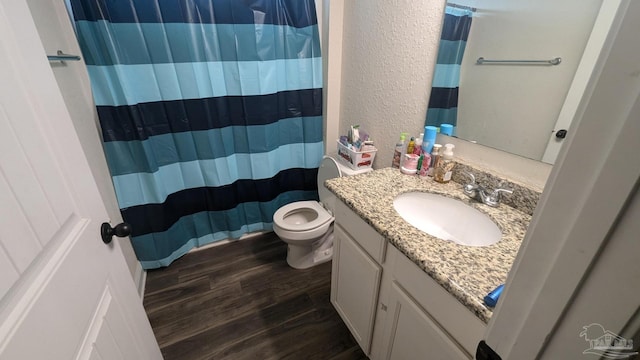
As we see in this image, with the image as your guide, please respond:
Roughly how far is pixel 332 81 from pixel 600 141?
73.2 inches

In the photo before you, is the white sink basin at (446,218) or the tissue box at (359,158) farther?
the tissue box at (359,158)

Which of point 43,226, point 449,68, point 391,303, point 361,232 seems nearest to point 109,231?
point 43,226

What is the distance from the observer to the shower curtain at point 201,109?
143cm

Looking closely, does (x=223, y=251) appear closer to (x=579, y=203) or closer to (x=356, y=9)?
(x=356, y=9)

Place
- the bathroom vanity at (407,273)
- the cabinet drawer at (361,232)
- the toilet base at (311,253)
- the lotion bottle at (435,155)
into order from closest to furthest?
1. the bathroom vanity at (407,273)
2. the cabinet drawer at (361,232)
3. the lotion bottle at (435,155)
4. the toilet base at (311,253)

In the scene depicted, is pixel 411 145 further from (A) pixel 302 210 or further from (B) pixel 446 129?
(A) pixel 302 210

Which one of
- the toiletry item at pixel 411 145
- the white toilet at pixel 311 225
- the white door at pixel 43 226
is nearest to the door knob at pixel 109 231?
the white door at pixel 43 226

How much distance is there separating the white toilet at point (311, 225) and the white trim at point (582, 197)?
1.31 meters

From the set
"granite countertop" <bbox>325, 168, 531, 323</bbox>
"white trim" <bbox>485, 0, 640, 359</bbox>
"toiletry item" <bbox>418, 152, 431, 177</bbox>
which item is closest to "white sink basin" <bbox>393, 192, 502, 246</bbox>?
"granite countertop" <bbox>325, 168, 531, 323</bbox>

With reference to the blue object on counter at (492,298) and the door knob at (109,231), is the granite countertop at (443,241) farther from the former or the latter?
the door knob at (109,231)

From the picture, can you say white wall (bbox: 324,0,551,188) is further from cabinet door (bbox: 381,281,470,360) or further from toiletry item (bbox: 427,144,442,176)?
cabinet door (bbox: 381,281,470,360)

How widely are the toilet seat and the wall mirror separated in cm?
96

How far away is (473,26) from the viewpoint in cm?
110

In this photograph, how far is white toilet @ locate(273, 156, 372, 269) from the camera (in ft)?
5.58
